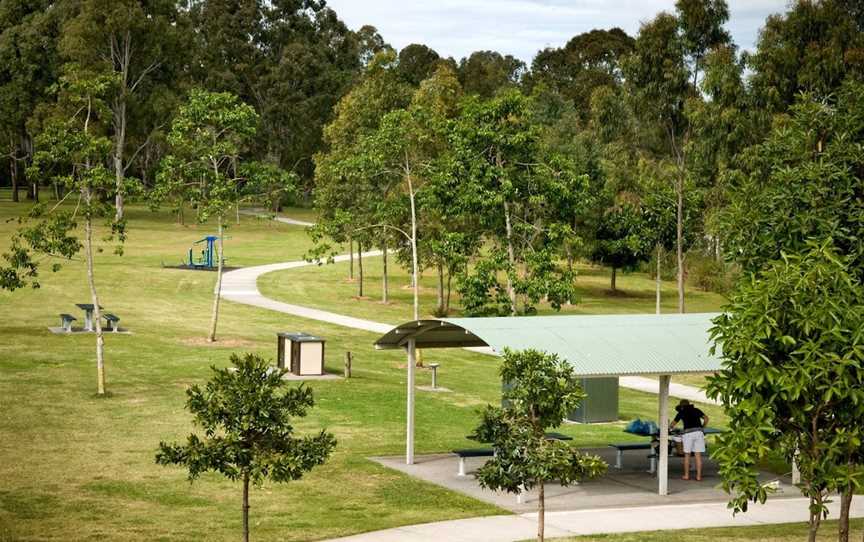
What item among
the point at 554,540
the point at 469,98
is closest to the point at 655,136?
the point at 469,98

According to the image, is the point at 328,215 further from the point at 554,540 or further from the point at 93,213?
the point at 554,540

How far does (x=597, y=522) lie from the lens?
771 inches

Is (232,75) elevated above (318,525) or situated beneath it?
elevated above

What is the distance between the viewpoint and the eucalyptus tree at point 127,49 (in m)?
79.4

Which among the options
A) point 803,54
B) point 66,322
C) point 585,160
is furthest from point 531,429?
point 585,160

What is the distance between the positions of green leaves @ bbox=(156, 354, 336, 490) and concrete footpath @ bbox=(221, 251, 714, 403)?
21.7m

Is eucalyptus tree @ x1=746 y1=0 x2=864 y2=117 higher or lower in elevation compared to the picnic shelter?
higher

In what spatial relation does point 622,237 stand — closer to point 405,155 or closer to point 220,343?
point 405,155

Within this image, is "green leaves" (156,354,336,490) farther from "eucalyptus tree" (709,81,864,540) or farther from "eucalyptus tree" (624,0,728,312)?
"eucalyptus tree" (624,0,728,312)

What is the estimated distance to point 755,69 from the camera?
182 ft

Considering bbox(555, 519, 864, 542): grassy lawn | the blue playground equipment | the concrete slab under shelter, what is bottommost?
the concrete slab under shelter

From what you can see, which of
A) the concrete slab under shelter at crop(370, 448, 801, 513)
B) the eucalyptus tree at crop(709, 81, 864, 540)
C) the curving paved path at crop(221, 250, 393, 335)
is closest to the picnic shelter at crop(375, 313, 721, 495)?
the concrete slab under shelter at crop(370, 448, 801, 513)

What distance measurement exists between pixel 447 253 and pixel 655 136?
26.7 meters

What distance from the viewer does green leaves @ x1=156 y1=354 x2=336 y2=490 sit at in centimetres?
1538
